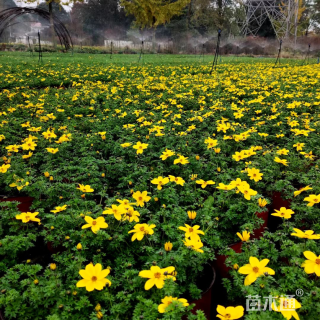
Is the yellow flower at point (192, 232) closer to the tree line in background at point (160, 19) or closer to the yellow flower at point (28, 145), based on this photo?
the yellow flower at point (28, 145)

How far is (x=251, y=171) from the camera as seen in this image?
7.39 feet

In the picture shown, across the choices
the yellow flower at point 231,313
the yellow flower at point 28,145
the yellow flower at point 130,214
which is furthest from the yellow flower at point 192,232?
the yellow flower at point 28,145

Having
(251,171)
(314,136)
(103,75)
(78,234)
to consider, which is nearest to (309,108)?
(314,136)

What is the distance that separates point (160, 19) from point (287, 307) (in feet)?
99.3

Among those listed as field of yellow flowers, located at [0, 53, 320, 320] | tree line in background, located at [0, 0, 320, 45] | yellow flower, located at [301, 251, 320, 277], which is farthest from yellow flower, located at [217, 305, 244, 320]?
tree line in background, located at [0, 0, 320, 45]

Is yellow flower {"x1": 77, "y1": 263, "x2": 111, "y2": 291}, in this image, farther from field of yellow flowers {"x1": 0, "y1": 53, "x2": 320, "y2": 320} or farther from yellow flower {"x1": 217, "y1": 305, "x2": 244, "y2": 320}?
yellow flower {"x1": 217, "y1": 305, "x2": 244, "y2": 320}

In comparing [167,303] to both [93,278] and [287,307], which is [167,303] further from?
[287,307]

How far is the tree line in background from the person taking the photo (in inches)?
1128

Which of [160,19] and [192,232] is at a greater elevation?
[160,19]

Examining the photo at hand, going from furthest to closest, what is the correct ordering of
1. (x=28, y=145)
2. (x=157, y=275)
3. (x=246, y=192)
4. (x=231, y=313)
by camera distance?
(x=28, y=145)
(x=246, y=192)
(x=157, y=275)
(x=231, y=313)

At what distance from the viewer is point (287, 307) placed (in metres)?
1.13

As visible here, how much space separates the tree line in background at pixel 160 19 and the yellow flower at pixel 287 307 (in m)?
25.2

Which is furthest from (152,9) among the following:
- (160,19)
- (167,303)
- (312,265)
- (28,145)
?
(167,303)

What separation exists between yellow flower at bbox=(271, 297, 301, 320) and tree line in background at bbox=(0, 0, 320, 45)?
25.2 meters
